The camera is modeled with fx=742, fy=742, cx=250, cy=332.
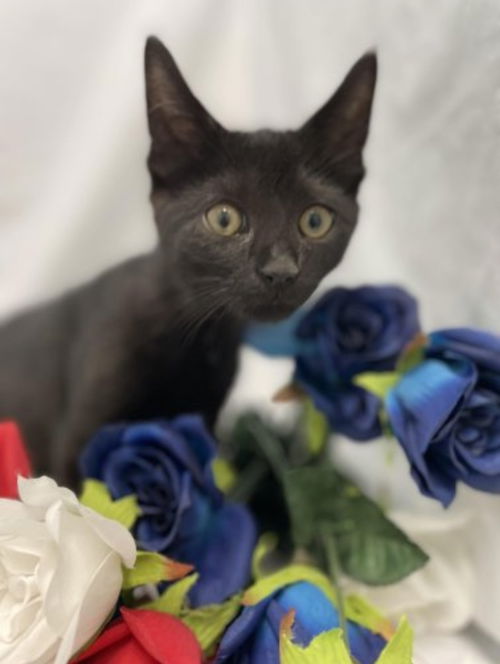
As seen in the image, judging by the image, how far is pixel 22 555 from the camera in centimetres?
40

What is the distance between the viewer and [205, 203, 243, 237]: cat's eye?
56cm

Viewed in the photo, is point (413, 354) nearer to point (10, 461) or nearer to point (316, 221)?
point (316, 221)

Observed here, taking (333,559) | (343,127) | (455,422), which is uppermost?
→ (343,127)

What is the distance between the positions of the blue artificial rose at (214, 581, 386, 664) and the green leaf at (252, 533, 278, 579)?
2.5 inches

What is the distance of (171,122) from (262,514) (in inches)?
14.1

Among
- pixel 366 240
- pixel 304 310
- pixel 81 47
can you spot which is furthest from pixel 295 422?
pixel 81 47

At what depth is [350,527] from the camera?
2.06 feet

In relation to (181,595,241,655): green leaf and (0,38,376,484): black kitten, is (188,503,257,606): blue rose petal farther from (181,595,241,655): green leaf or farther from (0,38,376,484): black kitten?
(0,38,376,484): black kitten

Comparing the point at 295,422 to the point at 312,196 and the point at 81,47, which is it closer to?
the point at 312,196

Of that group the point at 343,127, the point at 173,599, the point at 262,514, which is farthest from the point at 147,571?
the point at 343,127

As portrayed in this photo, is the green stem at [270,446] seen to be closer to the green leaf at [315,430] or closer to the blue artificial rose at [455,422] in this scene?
the green leaf at [315,430]

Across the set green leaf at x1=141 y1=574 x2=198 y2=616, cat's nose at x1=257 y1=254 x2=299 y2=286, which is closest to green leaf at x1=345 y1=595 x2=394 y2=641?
green leaf at x1=141 y1=574 x2=198 y2=616

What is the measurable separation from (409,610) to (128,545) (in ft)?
1.08

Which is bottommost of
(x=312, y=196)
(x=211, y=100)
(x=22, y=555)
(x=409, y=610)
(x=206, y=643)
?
(x=409, y=610)
